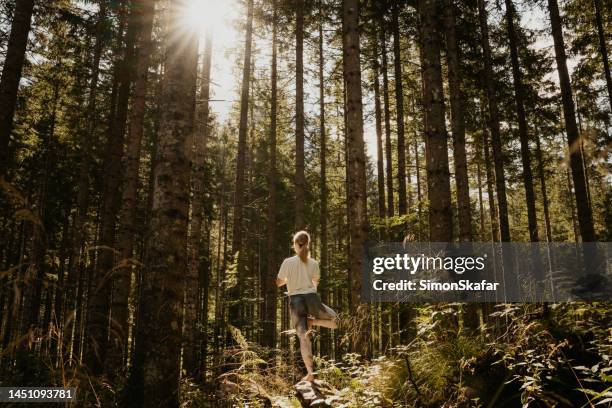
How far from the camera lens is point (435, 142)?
8.34 m

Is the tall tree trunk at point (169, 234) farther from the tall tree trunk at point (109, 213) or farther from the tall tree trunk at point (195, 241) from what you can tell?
the tall tree trunk at point (195, 241)

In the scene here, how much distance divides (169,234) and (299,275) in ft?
7.58

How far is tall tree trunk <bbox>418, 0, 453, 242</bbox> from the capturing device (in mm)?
8000

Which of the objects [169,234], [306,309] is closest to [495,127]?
[306,309]

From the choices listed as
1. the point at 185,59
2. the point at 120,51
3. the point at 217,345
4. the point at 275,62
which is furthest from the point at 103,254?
the point at 275,62

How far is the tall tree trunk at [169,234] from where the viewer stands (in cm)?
420

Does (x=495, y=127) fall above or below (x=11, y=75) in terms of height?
above

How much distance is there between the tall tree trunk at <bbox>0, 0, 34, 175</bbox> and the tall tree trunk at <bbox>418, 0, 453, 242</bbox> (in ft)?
27.0

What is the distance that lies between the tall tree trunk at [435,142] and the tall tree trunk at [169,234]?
4998 mm

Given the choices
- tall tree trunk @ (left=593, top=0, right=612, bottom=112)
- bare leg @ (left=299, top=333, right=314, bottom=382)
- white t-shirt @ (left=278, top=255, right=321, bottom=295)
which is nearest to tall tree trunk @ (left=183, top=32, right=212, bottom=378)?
white t-shirt @ (left=278, top=255, right=321, bottom=295)

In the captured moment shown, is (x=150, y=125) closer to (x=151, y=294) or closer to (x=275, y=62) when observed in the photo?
(x=275, y=62)

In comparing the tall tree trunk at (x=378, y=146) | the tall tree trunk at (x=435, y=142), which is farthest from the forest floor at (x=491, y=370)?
the tall tree trunk at (x=378, y=146)

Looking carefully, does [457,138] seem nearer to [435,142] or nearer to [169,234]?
[435,142]

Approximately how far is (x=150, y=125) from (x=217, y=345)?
42.2 feet
